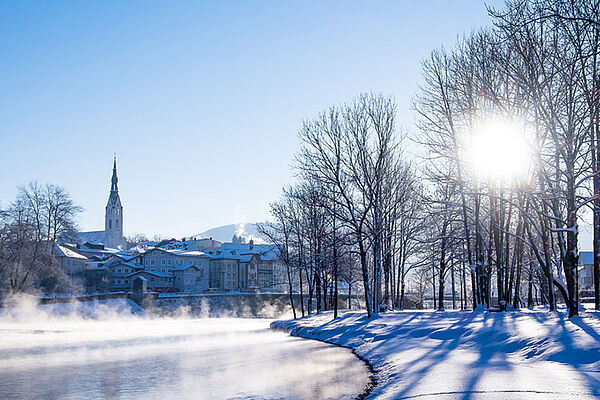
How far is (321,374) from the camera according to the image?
50.8 ft

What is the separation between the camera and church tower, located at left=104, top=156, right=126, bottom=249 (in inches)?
6344

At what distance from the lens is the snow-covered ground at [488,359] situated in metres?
9.68

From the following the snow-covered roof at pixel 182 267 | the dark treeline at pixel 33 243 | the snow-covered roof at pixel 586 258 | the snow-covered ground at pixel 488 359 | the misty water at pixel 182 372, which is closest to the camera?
the snow-covered ground at pixel 488 359

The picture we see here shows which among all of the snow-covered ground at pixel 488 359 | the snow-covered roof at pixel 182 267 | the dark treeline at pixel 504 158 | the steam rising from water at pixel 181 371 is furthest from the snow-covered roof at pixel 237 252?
the snow-covered ground at pixel 488 359

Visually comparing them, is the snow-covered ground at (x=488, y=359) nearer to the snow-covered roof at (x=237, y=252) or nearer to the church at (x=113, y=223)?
the snow-covered roof at (x=237, y=252)

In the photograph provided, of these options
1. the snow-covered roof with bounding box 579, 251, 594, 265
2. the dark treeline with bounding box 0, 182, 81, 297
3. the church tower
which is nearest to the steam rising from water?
the dark treeline with bounding box 0, 182, 81, 297

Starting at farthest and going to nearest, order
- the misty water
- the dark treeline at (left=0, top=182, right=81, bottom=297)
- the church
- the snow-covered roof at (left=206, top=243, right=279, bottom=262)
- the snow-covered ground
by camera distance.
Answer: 1. the church
2. the snow-covered roof at (left=206, top=243, right=279, bottom=262)
3. the dark treeline at (left=0, top=182, right=81, bottom=297)
4. the misty water
5. the snow-covered ground

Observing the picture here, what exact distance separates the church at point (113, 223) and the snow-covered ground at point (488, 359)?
490ft

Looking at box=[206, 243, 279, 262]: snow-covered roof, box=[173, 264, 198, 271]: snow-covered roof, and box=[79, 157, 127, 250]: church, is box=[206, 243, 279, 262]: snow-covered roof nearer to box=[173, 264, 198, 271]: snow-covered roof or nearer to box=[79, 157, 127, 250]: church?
box=[173, 264, 198, 271]: snow-covered roof

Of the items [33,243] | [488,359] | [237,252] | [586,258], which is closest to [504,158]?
[488,359]

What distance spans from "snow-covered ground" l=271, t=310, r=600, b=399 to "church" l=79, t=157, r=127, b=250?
14948cm

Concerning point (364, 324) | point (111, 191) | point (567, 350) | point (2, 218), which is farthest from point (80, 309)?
point (111, 191)

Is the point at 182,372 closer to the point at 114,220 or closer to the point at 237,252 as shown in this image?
the point at 237,252

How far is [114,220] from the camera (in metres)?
162
